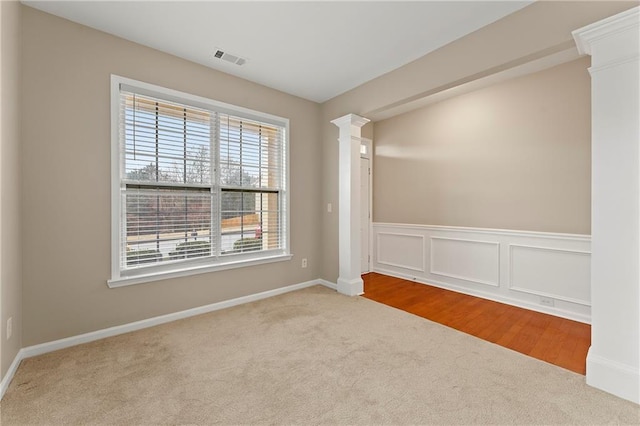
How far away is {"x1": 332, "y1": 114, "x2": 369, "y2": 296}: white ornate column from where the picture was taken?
373 centimetres

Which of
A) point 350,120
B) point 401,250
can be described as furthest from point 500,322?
point 350,120

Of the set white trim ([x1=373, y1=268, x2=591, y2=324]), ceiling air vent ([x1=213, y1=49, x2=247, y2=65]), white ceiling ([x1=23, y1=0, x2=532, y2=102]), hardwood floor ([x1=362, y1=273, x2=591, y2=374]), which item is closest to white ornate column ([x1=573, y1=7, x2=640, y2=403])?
hardwood floor ([x1=362, y1=273, x2=591, y2=374])

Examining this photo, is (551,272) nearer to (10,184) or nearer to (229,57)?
(229,57)

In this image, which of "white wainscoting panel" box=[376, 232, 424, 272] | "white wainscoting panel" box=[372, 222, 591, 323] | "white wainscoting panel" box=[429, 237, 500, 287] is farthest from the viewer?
"white wainscoting panel" box=[376, 232, 424, 272]

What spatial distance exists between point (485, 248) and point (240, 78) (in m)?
3.80

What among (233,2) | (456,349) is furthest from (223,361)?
(233,2)

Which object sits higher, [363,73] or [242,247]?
[363,73]

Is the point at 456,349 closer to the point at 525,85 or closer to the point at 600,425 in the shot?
the point at 600,425

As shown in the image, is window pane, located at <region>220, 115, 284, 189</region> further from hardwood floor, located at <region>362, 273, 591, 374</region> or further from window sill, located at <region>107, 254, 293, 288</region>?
hardwood floor, located at <region>362, 273, 591, 374</region>

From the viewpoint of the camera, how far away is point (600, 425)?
148 centimetres

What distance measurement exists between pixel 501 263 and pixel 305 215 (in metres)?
2.64

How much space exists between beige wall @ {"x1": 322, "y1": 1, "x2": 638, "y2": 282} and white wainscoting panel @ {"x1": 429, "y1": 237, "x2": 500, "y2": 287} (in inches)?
70.7

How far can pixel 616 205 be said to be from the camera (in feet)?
5.73

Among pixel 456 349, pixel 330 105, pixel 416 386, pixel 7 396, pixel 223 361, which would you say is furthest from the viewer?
pixel 330 105
